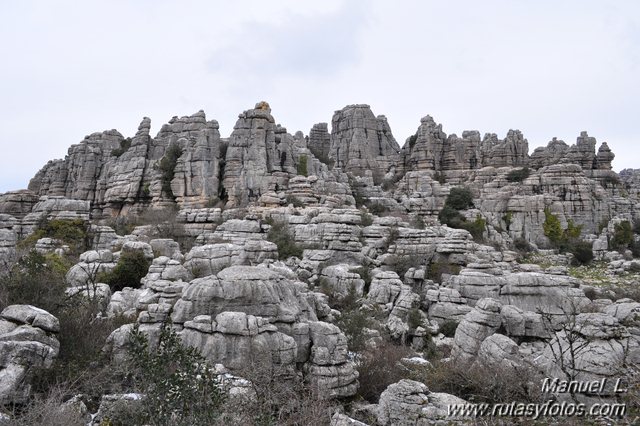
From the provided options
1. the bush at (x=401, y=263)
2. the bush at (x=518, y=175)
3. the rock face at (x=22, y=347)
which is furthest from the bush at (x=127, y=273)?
the bush at (x=518, y=175)

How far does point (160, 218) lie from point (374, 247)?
14403 millimetres

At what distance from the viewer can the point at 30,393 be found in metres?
6.70

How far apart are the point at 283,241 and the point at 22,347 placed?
16263 millimetres

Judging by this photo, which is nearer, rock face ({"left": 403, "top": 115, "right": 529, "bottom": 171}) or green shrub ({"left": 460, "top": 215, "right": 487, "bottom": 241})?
green shrub ({"left": 460, "top": 215, "right": 487, "bottom": 241})

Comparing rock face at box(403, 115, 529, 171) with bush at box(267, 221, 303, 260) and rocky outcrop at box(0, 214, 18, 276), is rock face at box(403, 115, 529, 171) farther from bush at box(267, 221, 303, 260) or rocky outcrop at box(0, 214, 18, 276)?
rocky outcrop at box(0, 214, 18, 276)

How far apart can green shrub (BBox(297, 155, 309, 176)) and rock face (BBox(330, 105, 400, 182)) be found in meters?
A: 15.3

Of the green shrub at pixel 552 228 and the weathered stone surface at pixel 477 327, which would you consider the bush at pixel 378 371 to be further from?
the green shrub at pixel 552 228

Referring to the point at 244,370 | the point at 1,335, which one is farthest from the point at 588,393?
the point at 1,335

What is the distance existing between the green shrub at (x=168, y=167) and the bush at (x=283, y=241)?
1191 cm

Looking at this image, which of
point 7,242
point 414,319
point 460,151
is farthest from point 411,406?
point 460,151

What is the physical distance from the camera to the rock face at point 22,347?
257 inches

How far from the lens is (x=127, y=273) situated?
17.6 m

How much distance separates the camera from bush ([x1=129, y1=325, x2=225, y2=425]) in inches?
221

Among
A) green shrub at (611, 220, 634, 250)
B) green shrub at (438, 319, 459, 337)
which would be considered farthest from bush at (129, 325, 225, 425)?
green shrub at (611, 220, 634, 250)
